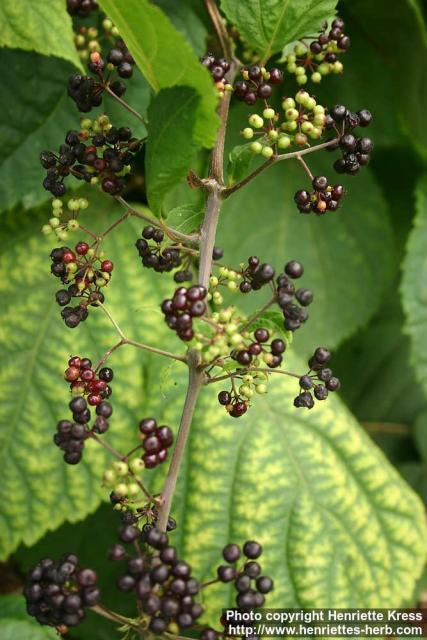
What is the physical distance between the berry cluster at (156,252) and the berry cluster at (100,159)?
79 mm

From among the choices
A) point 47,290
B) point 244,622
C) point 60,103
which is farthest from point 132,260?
point 244,622

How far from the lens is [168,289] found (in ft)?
6.59

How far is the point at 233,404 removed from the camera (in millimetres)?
1096

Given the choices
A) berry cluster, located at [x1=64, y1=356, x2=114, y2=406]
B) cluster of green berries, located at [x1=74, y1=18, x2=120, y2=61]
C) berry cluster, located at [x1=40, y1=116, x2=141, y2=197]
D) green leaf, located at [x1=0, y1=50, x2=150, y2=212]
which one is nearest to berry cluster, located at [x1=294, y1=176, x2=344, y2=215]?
berry cluster, located at [x1=40, y1=116, x2=141, y2=197]

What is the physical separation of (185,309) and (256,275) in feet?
0.50

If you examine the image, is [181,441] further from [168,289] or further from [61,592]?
[168,289]

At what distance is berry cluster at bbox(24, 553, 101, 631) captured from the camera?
937 mm

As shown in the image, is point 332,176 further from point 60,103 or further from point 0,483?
point 0,483

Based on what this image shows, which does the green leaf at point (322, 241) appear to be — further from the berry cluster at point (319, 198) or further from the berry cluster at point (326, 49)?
the berry cluster at point (319, 198)

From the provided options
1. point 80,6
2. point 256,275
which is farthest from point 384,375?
point 256,275

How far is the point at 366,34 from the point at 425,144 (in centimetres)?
39

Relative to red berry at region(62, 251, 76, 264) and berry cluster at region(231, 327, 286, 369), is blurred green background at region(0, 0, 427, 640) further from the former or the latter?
berry cluster at region(231, 327, 286, 369)

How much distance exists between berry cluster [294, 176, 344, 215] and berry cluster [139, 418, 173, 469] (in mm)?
396

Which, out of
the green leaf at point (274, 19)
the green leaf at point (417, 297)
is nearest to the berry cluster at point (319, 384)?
the green leaf at point (274, 19)
